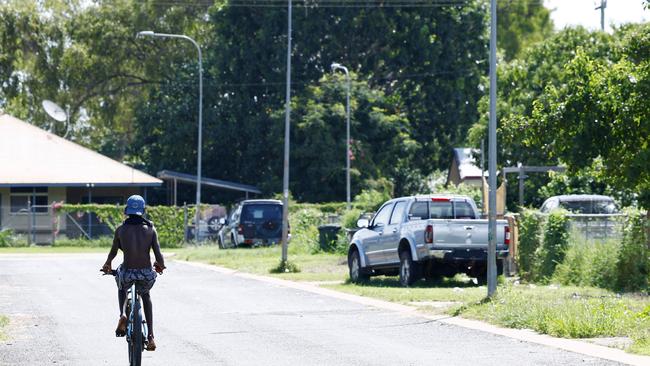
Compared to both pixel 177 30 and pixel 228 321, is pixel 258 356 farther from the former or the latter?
pixel 177 30

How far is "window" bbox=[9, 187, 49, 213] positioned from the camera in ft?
188

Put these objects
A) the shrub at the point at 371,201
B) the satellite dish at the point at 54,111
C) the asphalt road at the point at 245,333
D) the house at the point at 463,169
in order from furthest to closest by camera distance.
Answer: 1. the satellite dish at the point at 54,111
2. the house at the point at 463,169
3. the shrub at the point at 371,201
4. the asphalt road at the point at 245,333

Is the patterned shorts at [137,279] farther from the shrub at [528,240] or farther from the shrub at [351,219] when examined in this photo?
the shrub at [351,219]

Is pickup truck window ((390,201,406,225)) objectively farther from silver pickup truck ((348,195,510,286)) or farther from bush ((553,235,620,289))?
bush ((553,235,620,289))

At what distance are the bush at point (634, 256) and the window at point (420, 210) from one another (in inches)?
161

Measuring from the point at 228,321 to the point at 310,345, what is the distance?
3.62 meters

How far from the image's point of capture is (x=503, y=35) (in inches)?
3273

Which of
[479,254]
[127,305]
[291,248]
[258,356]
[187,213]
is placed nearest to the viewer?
[127,305]

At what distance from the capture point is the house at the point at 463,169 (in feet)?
201

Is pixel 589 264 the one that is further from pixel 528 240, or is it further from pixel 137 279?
pixel 137 279

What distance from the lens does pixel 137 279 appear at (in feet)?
41.9

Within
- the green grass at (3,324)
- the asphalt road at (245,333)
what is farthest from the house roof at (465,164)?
the green grass at (3,324)

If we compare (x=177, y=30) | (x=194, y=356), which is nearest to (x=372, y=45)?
(x=177, y=30)

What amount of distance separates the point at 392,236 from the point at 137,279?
1368 centimetres
